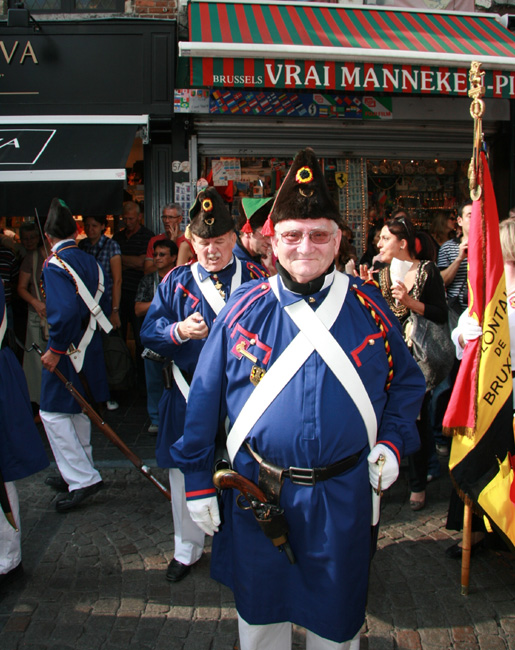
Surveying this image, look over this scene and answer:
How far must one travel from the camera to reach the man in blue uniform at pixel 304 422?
7.13 ft

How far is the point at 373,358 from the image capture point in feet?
7.47

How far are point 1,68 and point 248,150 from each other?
3139mm

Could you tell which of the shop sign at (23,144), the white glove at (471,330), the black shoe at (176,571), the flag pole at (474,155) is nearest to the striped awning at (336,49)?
the shop sign at (23,144)

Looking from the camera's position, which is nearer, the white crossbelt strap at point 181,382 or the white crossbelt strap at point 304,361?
the white crossbelt strap at point 304,361

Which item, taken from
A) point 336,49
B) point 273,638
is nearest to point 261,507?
point 273,638

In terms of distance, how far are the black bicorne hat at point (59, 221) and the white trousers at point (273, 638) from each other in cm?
322

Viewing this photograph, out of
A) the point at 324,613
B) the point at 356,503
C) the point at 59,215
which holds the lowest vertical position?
the point at 324,613

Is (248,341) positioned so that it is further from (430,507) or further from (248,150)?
(248,150)

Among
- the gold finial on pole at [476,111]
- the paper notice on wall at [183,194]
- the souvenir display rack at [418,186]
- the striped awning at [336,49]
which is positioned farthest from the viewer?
the souvenir display rack at [418,186]

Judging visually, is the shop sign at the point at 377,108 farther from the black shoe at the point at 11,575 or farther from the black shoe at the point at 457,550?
the black shoe at the point at 11,575

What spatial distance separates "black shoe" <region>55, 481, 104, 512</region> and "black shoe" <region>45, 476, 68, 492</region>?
0.66 feet

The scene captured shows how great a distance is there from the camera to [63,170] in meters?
6.30

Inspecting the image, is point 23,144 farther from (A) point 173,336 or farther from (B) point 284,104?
(A) point 173,336

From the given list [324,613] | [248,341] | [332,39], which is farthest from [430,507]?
[332,39]
